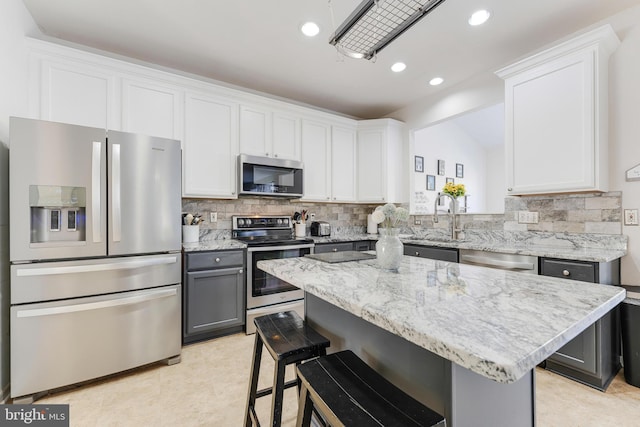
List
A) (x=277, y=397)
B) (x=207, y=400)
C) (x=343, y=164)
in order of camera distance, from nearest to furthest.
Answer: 1. (x=277, y=397)
2. (x=207, y=400)
3. (x=343, y=164)

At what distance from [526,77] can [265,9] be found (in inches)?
88.3

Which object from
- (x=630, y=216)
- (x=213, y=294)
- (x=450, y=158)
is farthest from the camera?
(x=450, y=158)

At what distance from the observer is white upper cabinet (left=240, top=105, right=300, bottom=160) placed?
10.2ft

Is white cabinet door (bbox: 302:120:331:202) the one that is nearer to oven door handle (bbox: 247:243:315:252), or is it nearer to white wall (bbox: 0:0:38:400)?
oven door handle (bbox: 247:243:315:252)

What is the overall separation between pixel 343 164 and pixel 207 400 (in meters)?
2.95

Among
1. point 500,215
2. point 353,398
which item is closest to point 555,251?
point 500,215

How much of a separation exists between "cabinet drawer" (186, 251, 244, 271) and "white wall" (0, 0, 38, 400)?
1094 millimetres

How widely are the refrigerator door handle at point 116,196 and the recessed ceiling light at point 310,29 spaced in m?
1.70

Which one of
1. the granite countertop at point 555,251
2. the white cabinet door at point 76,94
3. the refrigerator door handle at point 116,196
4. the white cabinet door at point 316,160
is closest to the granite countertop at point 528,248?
the granite countertop at point 555,251

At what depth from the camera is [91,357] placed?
189 cm

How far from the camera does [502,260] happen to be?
2.34 m

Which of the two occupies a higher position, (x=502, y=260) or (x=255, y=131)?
(x=255, y=131)

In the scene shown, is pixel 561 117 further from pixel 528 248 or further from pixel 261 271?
pixel 261 271

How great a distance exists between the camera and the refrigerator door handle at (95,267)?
68.4 inches
